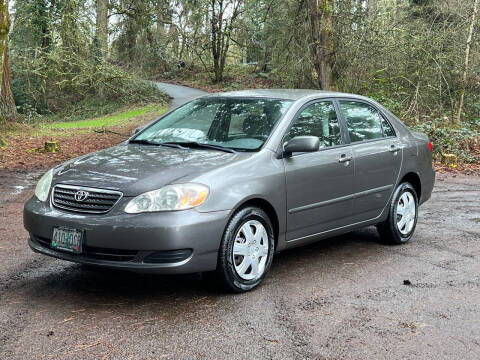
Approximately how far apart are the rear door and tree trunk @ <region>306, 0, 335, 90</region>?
433 inches

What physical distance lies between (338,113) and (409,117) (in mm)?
12126

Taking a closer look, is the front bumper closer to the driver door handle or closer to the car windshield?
the car windshield

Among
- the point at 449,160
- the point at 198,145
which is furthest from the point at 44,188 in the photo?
the point at 449,160

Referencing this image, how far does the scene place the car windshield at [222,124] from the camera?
18.8 feet

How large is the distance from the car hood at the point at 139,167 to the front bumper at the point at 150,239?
0.74 feet

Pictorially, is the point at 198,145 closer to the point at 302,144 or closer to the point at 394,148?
the point at 302,144

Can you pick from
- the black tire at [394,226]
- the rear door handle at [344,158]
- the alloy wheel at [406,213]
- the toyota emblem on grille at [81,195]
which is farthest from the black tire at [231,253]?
the alloy wheel at [406,213]

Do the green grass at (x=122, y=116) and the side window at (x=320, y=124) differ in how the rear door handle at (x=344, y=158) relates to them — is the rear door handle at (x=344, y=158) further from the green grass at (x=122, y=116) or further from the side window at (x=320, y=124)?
the green grass at (x=122, y=116)

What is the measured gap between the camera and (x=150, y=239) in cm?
460

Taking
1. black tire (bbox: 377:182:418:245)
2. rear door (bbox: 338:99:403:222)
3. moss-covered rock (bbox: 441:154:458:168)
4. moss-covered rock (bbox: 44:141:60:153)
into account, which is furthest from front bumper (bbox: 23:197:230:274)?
moss-covered rock (bbox: 441:154:458:168)

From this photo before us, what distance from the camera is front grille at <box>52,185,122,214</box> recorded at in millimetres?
4766

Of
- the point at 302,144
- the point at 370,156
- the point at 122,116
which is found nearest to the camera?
the point at 302,144

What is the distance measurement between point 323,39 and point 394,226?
1162 centimetres

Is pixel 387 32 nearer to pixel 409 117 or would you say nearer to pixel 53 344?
pixel 409 117
